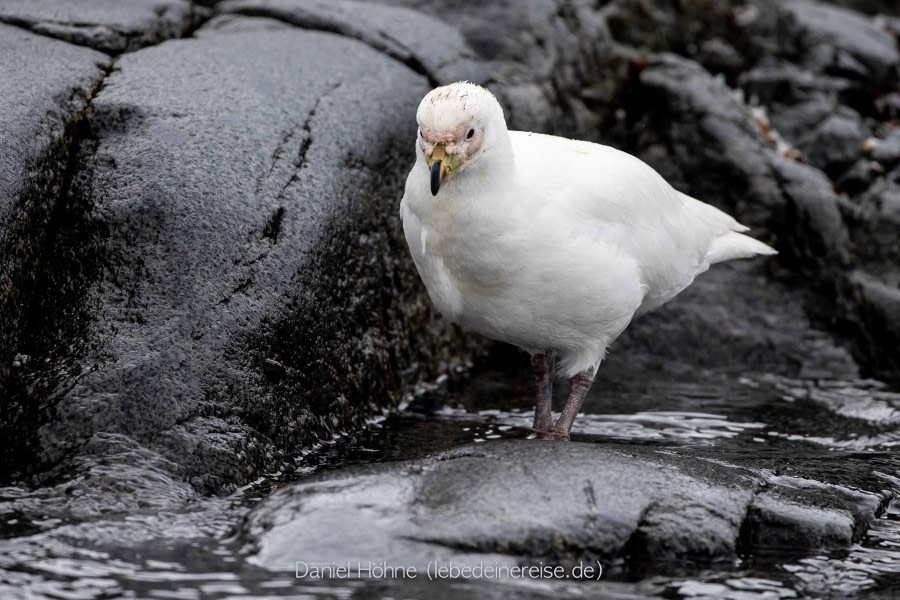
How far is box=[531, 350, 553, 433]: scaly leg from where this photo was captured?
25.0ft

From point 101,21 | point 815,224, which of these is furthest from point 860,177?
point 101,21

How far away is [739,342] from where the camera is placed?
10.2 meters

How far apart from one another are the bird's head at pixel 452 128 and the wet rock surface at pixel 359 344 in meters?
1.46

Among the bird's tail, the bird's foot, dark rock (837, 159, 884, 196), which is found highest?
the bird's tail

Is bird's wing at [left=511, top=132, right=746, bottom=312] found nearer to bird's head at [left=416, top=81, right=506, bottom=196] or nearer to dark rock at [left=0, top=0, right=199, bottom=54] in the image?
bird's head at [left=416, top=81, right=506, bottom=196]

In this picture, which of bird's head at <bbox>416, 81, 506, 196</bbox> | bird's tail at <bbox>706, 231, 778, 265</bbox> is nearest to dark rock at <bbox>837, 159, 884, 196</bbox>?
bird's tail at <bbox>706, 231, 778, 265</bbox>

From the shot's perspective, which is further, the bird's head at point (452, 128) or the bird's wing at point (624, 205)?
the bird's wing at point (624, 205)

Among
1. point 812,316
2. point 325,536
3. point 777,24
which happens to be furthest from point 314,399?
point 777,24

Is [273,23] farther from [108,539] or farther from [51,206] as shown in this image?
[108,539]

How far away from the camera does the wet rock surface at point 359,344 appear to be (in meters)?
5.53

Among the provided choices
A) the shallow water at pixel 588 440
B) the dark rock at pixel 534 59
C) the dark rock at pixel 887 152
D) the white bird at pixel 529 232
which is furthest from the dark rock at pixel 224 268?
the dark rock at pixel 887 152

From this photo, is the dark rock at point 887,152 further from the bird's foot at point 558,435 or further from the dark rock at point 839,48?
the bird's foot at point 558,435

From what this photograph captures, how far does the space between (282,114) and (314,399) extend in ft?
6.80

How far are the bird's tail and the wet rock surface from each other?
47.6 inches
